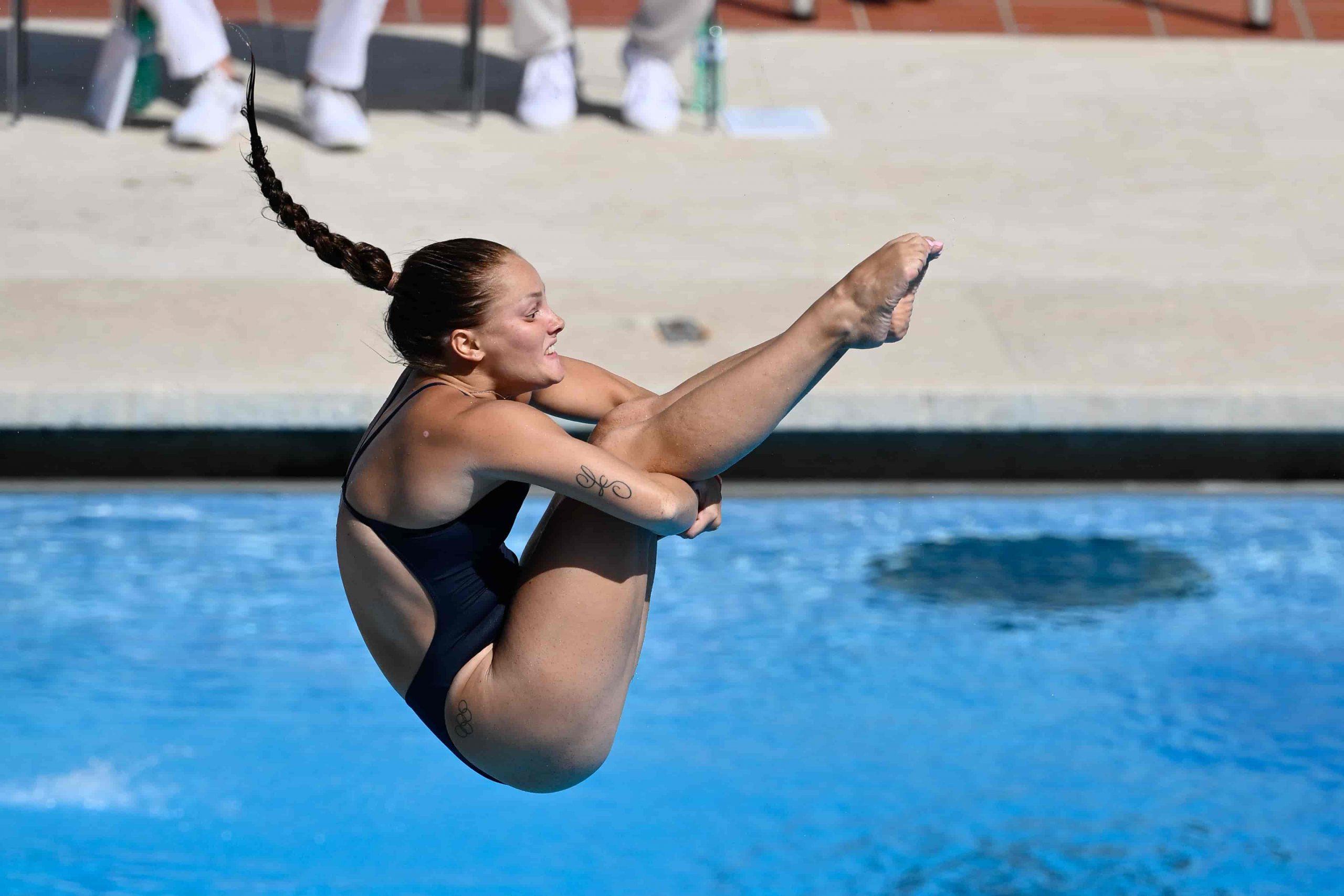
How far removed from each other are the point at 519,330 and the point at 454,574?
505 mm

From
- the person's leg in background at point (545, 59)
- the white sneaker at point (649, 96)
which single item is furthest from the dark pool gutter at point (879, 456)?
the person's leg in background at point (545, 59)

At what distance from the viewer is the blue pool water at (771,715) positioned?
482 centimetres

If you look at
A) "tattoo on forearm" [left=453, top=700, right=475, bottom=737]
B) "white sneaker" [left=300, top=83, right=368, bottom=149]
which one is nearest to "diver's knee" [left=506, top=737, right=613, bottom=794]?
"tattoo on forearm" [left=453, top=700, right=475, bottom=737]

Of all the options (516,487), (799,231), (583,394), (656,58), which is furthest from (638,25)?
(516,487)

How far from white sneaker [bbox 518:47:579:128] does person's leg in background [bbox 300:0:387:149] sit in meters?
0.88

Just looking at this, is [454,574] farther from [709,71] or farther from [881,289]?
[709,71]

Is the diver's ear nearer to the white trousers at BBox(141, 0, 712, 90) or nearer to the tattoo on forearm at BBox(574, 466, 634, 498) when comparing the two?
the tattoo on forearm at BBox(574, 466, 634, 498)

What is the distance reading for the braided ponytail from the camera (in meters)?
3.24

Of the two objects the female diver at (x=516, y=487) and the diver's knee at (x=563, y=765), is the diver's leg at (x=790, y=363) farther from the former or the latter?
the diver's knee at (x=563, y=765)

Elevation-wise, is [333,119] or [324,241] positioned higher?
[324,241]

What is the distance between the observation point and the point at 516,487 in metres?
3.29

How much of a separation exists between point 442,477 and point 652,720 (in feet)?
8.16

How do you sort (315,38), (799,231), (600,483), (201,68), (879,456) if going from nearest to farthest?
1. (600,483)
2. (879,456)
3. (799,231)
4. (201,68)
5. (315,38)

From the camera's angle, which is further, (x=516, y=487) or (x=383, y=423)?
(x=516, y=487)
